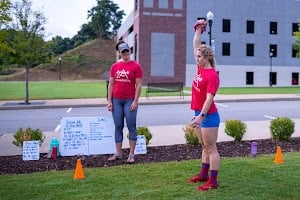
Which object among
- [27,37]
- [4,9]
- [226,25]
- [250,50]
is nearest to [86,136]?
[4,9]

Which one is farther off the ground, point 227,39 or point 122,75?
point 227,39

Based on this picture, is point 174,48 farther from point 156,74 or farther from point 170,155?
point 170,155

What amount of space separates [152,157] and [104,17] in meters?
107

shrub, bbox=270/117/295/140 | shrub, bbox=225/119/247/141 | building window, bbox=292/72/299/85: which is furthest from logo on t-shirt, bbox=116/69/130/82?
building window, bbox=292/72/299/85

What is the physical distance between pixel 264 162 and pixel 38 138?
3911 millimetres

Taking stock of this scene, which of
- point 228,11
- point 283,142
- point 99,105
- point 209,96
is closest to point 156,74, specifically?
point 228,11

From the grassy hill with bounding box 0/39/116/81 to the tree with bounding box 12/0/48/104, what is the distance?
196 ft

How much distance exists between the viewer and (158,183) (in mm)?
5016

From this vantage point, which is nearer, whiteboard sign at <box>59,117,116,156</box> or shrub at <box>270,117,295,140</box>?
whiteboard sign at <box>59,117,116,156</box>

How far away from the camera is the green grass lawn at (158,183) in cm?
456

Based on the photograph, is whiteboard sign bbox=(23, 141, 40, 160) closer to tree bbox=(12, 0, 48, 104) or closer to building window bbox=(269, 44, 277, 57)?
tree bbox=(12, 0, 48, 104)

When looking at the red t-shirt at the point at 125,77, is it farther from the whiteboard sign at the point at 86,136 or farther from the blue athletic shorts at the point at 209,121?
the blue athletic shorts at the point at 209,121

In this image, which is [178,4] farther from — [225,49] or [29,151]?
[29,151]

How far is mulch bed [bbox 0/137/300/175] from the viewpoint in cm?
613
